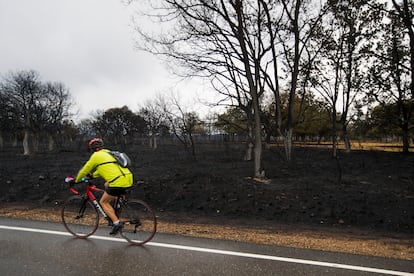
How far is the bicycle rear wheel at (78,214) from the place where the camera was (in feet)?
19.7

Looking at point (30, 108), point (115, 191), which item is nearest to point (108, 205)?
point (115, 191)

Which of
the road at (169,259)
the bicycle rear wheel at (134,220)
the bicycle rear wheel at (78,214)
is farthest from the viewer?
the bicycle rear wheel at (78,214)

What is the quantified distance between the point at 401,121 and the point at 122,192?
3109 centimetres

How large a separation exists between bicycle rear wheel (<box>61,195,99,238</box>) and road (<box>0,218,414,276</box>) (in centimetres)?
19

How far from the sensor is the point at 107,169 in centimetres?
540

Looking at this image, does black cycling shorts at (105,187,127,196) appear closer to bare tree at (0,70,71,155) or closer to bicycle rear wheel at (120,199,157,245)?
bicycle rear wheel at (120,199,157,245)

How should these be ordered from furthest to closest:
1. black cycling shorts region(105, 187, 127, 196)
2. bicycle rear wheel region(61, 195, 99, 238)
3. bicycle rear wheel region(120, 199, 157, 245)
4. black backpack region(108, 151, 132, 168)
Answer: bicycle rear wheel region(61, 195, 99, 238) → bicycle rear wheel region(120, 199, 157, 245) → black cycling shorts region(105, 187, 127, 196) → black backpack region(108, 151, 132, 168)

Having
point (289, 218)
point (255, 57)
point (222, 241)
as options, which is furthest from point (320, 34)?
point (222, 241)

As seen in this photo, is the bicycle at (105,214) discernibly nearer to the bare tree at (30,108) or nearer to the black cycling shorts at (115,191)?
the black cycling shorts at (115,191)

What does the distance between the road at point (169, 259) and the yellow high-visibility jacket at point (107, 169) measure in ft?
3.48

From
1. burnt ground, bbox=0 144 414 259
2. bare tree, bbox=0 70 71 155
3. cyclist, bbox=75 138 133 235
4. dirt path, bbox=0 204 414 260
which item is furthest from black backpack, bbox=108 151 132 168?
bare tree, bbox=0 70 71 155

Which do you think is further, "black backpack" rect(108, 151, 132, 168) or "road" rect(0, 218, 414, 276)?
"black backpack" rect(108, 151, 132, 168)

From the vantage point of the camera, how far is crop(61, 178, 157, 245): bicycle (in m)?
5.69

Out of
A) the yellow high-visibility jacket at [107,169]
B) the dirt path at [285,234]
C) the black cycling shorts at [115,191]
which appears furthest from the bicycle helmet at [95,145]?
the dirt path at [285,234]
